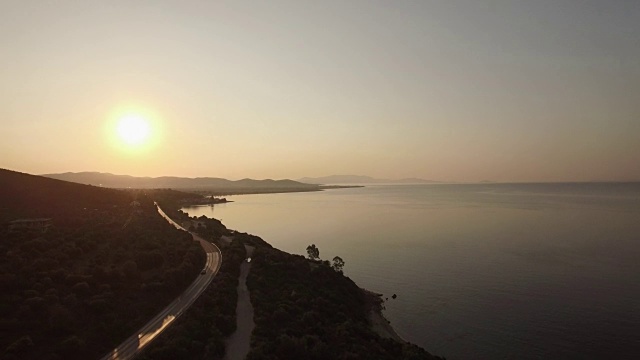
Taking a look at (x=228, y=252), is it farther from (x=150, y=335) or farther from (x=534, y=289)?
(x=534, y=289)

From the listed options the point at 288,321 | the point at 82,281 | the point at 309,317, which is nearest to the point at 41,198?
the point at 82,281

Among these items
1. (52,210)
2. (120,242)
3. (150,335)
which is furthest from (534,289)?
(52,210)

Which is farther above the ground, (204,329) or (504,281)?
(204,329)

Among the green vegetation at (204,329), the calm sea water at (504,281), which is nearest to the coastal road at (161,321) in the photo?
the green vegetation at (204,329)

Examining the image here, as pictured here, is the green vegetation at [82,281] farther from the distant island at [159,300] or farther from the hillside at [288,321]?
the hillside at [288,321]

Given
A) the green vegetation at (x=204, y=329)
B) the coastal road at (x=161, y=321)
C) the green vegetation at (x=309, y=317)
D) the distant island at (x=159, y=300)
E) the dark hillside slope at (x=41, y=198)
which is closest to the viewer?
the green vegetation at (x=204, y=329)

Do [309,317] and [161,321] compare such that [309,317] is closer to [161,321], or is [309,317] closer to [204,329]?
[204,329]

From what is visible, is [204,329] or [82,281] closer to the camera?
[204,329]
